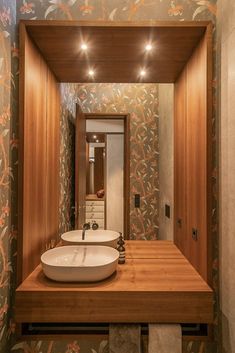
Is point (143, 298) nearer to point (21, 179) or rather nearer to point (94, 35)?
point (21, 179)

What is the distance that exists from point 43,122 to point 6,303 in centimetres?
104

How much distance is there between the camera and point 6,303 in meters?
1.14

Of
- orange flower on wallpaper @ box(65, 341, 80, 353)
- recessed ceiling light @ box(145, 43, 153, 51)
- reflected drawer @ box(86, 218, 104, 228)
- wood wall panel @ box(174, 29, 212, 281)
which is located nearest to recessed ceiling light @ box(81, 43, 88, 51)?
recessed ceiling light @ box(145, 43, 153, 51)

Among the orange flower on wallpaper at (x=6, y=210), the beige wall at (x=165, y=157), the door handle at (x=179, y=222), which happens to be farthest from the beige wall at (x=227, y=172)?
the orange flower on wallpaper at (x=6, y=210)

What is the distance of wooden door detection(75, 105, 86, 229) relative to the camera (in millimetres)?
1640

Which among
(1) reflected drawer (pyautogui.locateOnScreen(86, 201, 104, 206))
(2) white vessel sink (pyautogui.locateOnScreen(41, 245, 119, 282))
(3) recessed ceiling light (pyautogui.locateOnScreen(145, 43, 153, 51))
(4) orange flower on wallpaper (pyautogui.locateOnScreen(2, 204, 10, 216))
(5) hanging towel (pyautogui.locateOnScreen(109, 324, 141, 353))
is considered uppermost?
(3) recessed ceiling light (pyautogui.locateOnScreen(145, 43, 153, 51))

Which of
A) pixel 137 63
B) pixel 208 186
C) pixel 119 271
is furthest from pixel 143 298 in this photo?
pixel 137 63

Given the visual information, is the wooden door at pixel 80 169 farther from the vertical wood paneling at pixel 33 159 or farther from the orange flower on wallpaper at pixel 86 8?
the orange flower on wallpaper at pixel 86 8

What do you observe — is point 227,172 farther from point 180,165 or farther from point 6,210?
point 6,210

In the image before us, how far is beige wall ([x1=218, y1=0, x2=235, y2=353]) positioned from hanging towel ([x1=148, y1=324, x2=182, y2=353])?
0.75ft

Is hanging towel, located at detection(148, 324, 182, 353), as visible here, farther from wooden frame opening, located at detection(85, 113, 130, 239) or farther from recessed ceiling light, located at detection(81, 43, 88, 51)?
recessed ceiling light, located at detection(81, 43, 88, 51)

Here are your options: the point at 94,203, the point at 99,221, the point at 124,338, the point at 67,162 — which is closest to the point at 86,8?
the point at 67,162

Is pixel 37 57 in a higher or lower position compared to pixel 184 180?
higher

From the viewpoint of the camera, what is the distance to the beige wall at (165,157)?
1.75 m
